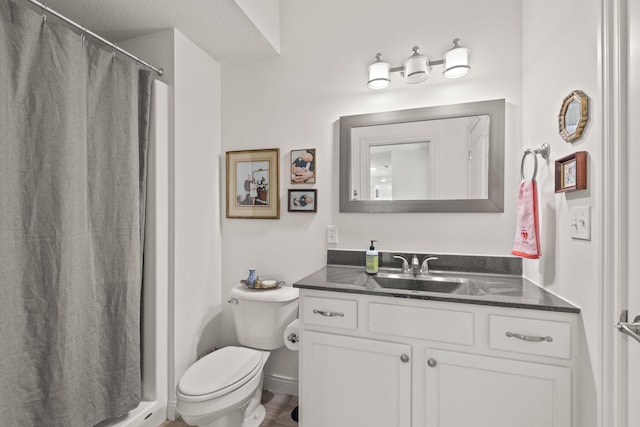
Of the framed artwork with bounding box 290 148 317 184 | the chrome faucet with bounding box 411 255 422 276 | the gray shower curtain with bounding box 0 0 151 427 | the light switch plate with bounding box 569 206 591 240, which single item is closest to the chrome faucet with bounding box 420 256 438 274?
the chrome faucet with bounding box 411 255 422 276

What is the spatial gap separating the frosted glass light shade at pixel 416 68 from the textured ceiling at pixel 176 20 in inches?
36.2

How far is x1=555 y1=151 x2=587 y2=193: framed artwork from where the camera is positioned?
3.52 feet

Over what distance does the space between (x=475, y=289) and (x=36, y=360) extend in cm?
190

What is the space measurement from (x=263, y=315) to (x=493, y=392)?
1.21 meters

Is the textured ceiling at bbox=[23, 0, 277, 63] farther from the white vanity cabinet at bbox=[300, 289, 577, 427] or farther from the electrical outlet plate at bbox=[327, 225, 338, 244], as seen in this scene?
the white vanity cabinet at bbox=[300, 289, 577, 427]

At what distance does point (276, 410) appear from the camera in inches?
76.0

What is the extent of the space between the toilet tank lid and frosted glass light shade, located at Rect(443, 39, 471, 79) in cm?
152

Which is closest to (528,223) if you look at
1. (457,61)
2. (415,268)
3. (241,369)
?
(415,268)

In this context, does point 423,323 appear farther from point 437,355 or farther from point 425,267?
point 425,267

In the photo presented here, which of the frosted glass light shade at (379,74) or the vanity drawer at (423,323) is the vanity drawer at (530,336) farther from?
the frosted glass light shade at (379,74)

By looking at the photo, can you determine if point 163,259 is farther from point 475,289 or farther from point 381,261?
point 475,289

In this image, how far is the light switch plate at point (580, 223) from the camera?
105 centimetres

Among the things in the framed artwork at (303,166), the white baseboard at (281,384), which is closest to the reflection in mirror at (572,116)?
the framed artwork at (303,166)

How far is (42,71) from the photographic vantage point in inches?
49.9
